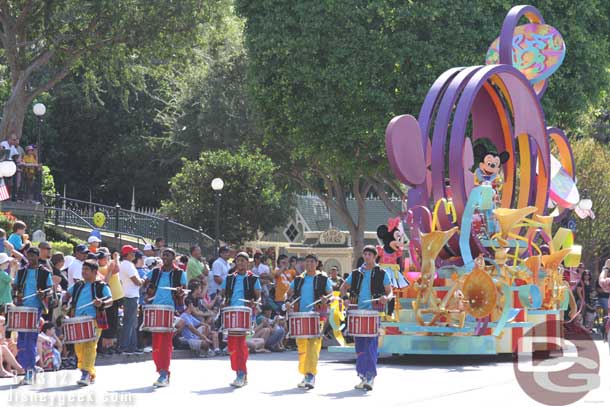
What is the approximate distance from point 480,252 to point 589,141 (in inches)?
695

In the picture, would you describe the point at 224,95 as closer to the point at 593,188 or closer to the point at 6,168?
the point at 593,188

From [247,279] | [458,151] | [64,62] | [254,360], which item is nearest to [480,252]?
[458,151]

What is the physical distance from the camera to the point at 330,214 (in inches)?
2092

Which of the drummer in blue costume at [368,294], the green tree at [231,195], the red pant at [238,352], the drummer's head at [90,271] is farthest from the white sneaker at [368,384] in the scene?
the green tree at [231,195]

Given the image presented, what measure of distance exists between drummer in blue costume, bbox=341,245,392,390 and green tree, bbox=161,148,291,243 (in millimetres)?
21416

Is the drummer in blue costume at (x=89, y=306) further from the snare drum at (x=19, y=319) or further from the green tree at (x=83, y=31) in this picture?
the green tree at (x=83, y=31)

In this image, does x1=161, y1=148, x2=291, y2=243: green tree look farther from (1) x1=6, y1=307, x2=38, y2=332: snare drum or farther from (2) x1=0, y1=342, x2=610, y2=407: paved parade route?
(1) x1=6, y1=307, x2=38, y2=332: snare drum

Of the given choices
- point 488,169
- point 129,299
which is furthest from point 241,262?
point 488,169

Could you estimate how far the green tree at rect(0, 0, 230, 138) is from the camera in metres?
31.2

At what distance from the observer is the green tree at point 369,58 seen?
99.7ft

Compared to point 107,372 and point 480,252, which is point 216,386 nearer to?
point 107,372

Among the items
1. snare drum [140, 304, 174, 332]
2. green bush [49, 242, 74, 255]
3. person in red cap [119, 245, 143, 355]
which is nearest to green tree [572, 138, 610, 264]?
green bush [49, 242, 74, 255]

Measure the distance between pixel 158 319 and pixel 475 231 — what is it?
6.94 meters

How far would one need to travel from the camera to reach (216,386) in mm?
15297
